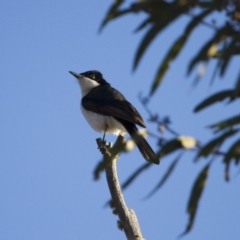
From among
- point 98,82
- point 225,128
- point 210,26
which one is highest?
point 98,82

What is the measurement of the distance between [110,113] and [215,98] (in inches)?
205

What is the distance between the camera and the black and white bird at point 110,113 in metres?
7.20

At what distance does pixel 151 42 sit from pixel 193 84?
0.74 ft

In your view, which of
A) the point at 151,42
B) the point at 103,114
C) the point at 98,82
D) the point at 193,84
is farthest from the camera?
the point at 98,82

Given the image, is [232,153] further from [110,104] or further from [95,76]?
[95,76]

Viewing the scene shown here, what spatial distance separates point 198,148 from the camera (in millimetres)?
2145

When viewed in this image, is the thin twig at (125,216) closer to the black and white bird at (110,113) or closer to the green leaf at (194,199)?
the green leaf at (194,199)

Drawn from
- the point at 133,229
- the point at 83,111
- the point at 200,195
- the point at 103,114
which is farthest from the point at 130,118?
the point at 200,195

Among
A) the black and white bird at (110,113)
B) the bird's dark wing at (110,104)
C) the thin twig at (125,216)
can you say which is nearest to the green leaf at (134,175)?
the thin twig at (125,216)

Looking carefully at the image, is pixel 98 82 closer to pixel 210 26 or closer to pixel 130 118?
pixel 130 118

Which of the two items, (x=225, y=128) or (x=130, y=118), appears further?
(x=130, y=118)

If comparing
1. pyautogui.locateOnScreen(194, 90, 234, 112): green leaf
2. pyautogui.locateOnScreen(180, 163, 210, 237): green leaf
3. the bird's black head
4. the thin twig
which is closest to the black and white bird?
the bird's black head

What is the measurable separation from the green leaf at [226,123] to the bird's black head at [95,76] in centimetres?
704

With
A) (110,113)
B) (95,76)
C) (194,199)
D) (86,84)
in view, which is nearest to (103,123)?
(110,113)
